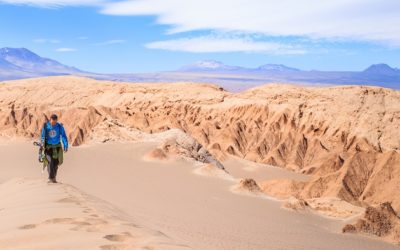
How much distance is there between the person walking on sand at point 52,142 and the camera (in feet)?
35.4

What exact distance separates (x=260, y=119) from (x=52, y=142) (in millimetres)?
48481

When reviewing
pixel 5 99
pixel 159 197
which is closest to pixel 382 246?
pixel 159 197

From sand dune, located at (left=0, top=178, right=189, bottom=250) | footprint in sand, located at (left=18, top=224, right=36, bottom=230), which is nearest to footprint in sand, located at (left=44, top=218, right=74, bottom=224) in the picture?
sand dune, located at (left=0, top=178, right=189, bottom=250)

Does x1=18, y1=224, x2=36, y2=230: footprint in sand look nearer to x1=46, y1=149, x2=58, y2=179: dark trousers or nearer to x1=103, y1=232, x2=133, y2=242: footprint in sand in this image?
x1=103, y1=232, x2=133, y2=242: footprint in sand

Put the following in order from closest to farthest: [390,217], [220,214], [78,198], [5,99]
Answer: [78,198] < [220,214] < [390,217] < [5,99]

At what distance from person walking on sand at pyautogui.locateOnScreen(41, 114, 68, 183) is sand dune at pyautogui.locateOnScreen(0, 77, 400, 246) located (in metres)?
25.2

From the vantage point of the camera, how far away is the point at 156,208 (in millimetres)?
10844

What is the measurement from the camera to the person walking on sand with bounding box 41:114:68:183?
1078 centimetres

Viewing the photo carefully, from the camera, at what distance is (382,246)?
1190 cm

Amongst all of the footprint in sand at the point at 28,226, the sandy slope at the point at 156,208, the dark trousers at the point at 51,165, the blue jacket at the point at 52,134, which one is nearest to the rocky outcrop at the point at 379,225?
the sandy slope at the point at 156,208

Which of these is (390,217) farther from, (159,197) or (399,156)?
(399,156)

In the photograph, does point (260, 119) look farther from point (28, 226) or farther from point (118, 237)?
point (118, 237)

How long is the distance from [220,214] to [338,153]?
3600cm

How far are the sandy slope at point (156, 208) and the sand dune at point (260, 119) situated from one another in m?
19.8
